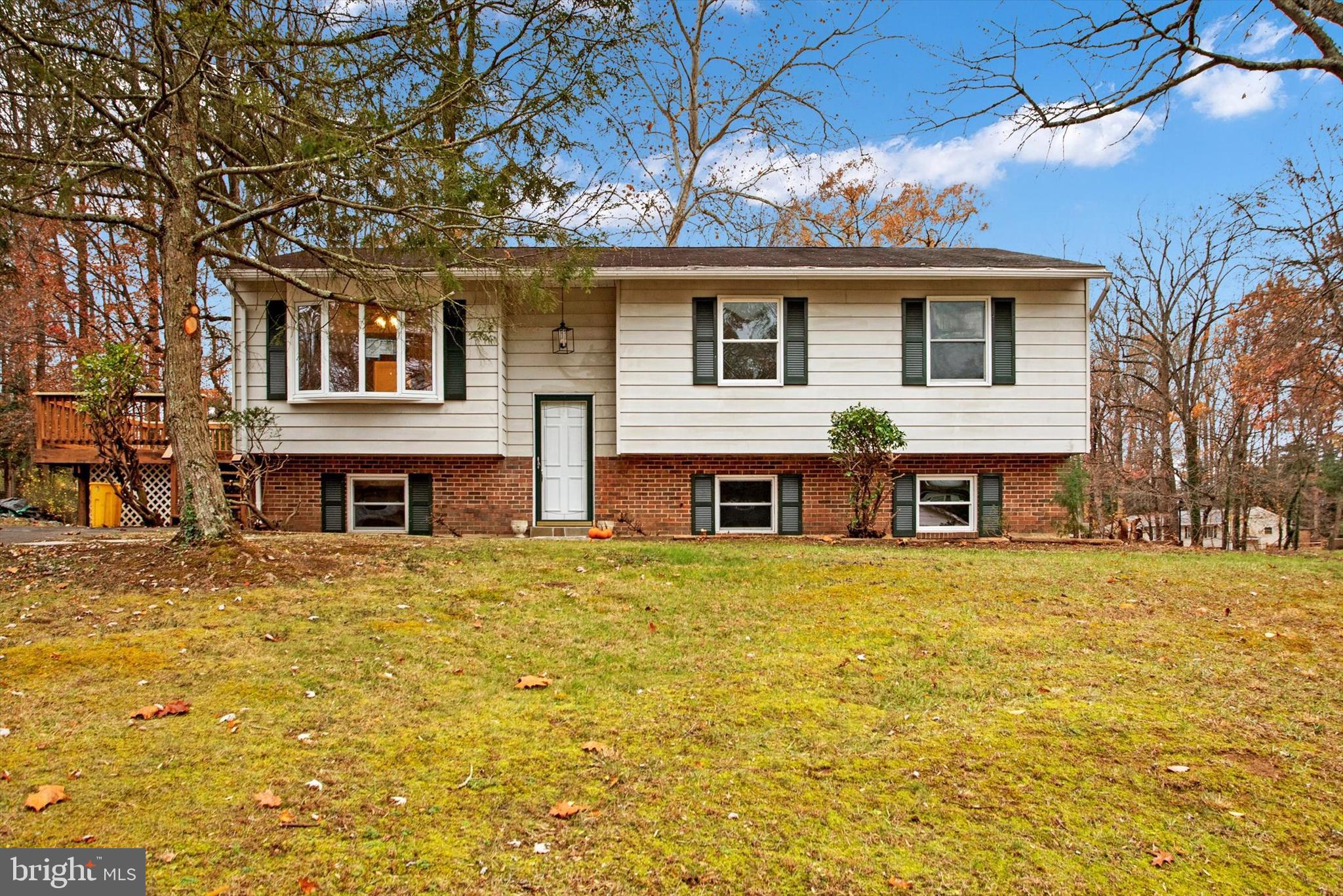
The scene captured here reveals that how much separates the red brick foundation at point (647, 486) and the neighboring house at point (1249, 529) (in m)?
8.51

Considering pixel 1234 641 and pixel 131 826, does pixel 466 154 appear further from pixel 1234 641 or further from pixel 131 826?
pixel 1234 641

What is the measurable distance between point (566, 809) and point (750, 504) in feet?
31.6

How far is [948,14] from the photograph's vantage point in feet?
30.5

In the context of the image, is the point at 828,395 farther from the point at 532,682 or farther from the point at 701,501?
the point at 532,682

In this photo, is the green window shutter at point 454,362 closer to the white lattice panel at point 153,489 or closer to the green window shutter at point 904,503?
the white lattice panel at point 153,489

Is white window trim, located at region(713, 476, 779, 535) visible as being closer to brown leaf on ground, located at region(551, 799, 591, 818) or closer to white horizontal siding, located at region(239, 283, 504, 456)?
white horizontal siding, located at region(239, 283, 504, 456)

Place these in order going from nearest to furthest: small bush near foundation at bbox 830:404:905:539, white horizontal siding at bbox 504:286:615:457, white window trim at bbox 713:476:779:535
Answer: small bush near foundation at bbox 830:404:905:539 < white window trim at bbox 713:476:779:535 < white horizontal siding at bbox 504:286:615:457

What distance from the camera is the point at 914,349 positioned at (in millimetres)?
12055

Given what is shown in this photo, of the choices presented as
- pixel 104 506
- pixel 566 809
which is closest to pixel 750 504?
pixel 566 809

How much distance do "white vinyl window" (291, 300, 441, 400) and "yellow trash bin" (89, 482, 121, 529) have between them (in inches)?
176

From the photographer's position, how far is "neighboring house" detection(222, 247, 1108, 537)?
38.6 feet

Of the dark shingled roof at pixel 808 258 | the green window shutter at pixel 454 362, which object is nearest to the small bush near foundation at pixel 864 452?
the dark shingled roof at pixel 808 258

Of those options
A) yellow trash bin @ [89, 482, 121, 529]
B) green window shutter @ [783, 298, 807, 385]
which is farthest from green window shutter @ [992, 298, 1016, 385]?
yellow trash bin @ [89, 482, 121, 529]

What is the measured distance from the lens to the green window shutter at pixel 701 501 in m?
12.3
